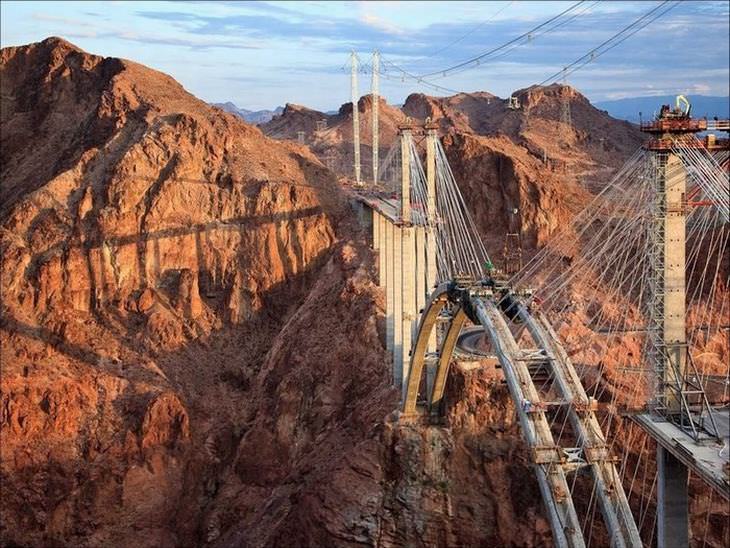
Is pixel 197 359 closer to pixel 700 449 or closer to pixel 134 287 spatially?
pixel 134 287

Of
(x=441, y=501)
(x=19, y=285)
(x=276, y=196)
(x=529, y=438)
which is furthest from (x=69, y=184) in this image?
(x=529, y=438)

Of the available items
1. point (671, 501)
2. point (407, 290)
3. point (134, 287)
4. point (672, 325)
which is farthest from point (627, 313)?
point (134, 287)

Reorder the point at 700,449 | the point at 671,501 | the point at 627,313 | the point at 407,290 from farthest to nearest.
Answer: the point at 627,313
the point at 407,290
the point at 671,501
the point at 700,449

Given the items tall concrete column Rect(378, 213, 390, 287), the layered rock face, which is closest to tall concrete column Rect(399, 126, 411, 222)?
tall concrete column Rect(378, 213, 390, 287)

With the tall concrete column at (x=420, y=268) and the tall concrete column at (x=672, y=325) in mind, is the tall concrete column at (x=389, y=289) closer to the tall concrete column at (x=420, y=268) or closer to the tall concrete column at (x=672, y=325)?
the tall concrete column at (x=420, y=268)

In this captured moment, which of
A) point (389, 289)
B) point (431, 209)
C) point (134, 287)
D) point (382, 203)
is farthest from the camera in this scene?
point (382, 203)

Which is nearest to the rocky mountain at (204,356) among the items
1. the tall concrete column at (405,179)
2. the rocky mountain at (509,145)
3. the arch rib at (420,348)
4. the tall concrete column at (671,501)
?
the rocky mountain at (509,145)

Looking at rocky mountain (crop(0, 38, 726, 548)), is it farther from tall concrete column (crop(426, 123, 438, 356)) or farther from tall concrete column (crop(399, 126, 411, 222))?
tall concrete column (crop(399, 126, 411, 222))
